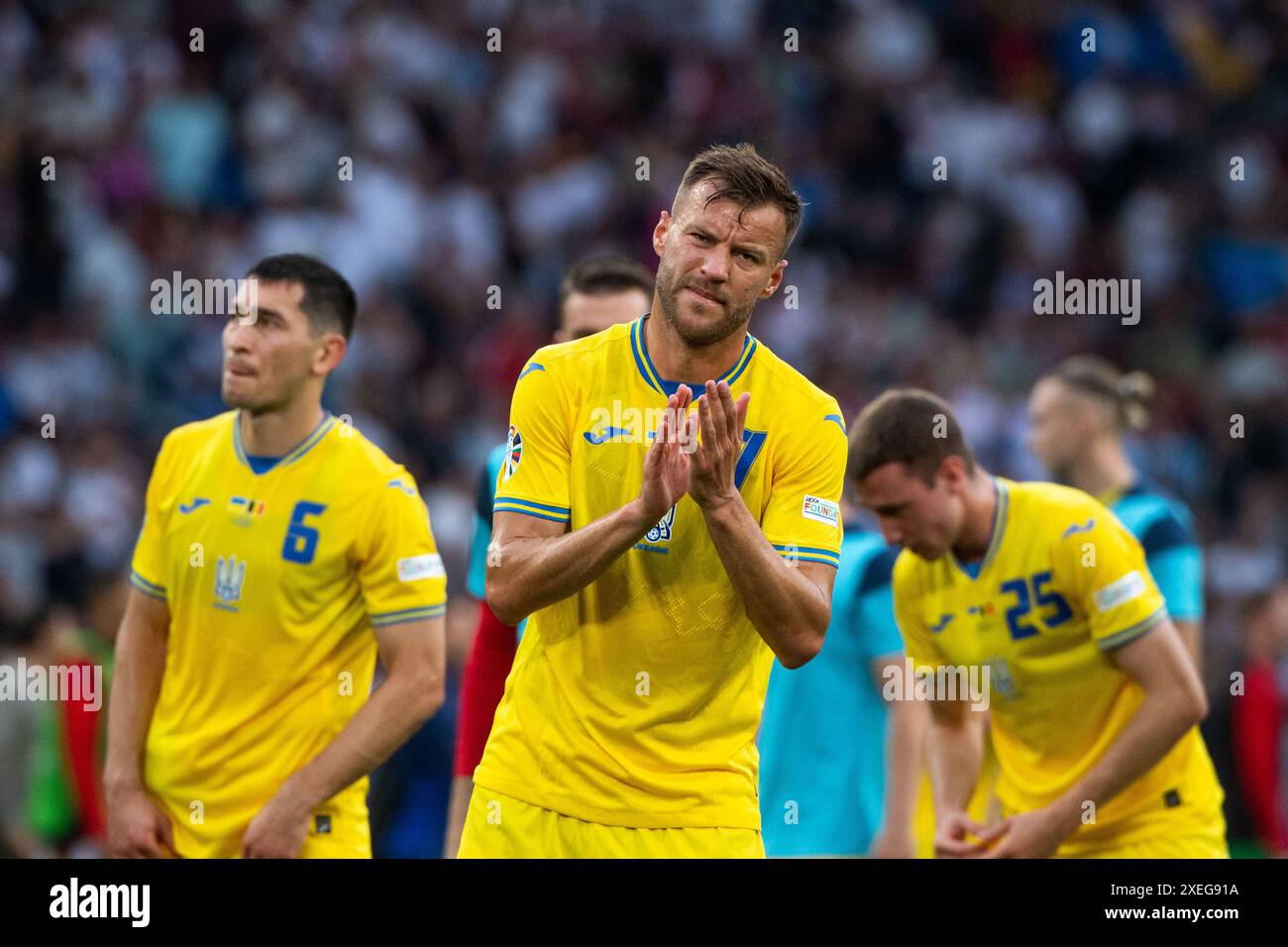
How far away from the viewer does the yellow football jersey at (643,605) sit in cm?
404

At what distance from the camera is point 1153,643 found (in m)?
5.20

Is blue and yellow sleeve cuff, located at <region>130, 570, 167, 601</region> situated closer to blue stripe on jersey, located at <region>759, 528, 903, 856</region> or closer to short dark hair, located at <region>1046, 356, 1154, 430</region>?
blue stripe on jersey, located at <region>759, 528, 903, 856</region>

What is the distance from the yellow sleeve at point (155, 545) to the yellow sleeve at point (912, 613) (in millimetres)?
2352

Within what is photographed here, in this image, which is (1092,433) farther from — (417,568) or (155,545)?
(155,545)

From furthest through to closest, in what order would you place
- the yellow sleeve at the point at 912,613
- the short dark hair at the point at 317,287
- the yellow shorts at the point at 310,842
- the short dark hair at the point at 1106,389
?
the short dark hair at the point at 1106,389 < the yellow sleeve at the point at 912,613 < the short dark hair at the point at 317,287 < the yellow shorts at the point at 310,842

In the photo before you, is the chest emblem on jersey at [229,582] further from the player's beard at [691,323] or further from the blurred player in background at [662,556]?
the player's beard at [691,323]

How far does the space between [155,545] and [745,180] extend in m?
2.20

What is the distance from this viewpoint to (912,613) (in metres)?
5.75

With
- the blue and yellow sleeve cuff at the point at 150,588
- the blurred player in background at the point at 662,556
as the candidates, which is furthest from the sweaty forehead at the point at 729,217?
the blue and yellow sleeve cuff at the point at 150,588

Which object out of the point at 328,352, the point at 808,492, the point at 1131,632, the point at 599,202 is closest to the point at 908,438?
the point at 1131,632

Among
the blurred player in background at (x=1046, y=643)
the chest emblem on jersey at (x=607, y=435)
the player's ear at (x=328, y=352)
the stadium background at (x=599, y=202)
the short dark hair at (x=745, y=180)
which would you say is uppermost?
the stadium background at (x=599, y=202)

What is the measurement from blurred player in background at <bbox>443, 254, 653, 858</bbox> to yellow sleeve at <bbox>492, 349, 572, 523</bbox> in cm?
81

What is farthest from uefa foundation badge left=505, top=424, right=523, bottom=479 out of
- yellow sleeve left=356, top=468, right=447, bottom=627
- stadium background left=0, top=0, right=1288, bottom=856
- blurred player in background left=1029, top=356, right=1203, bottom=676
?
stadium background left=0, top=0, right=1288, bottom=856
